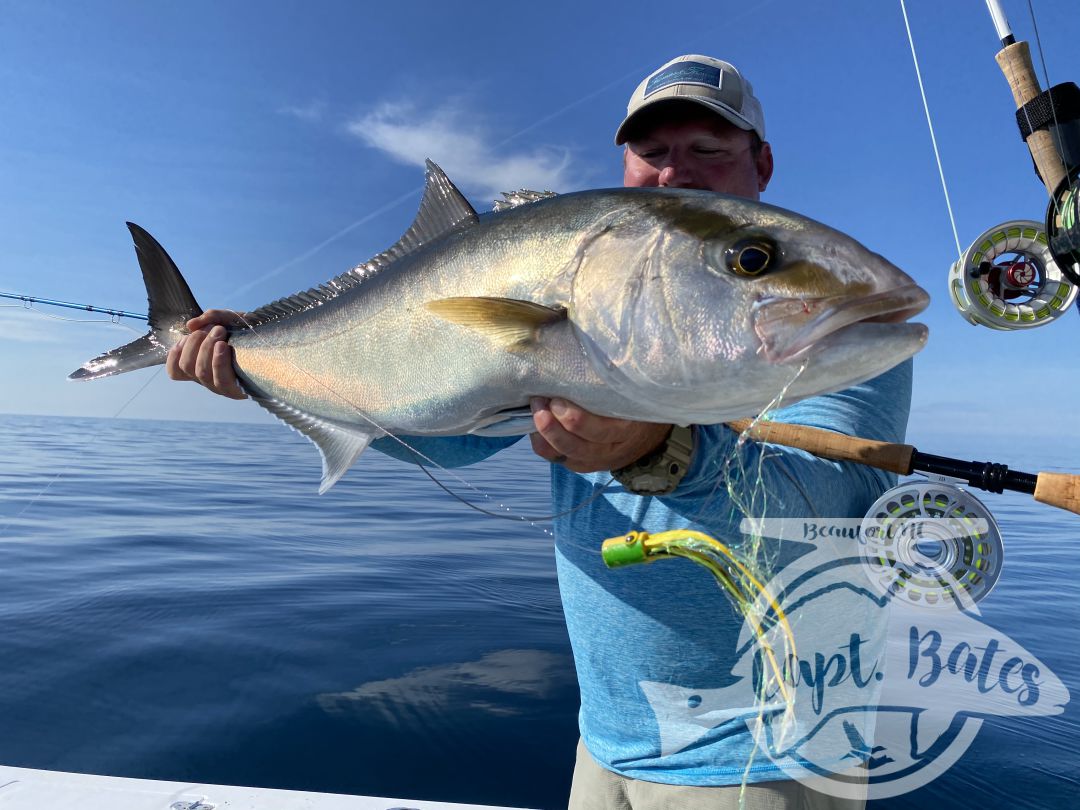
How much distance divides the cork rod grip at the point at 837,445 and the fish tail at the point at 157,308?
264 centimetres

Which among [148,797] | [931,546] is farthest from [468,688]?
[931,546]

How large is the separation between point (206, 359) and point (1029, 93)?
420 centimetres

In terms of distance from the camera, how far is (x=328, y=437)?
2.71 metres

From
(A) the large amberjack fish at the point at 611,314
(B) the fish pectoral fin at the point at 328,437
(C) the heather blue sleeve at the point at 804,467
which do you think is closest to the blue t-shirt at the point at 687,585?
(C) the heather blue sleeve at the point at 804,467

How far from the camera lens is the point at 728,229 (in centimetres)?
165

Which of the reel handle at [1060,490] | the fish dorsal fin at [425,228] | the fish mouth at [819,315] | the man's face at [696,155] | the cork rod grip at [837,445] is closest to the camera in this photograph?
the fish mouth at [819,315]

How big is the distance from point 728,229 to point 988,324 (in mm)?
2342

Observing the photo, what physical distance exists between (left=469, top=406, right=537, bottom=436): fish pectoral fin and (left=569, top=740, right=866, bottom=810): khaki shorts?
4.00ft

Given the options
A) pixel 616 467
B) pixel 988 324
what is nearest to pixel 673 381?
pixel 616 467

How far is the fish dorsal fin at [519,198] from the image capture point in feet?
7.04

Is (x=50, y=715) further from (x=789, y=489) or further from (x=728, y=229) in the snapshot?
(x=728, y=229)

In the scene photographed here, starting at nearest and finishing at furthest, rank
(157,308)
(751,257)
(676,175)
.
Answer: (751,257), (676,175), (157,308)
